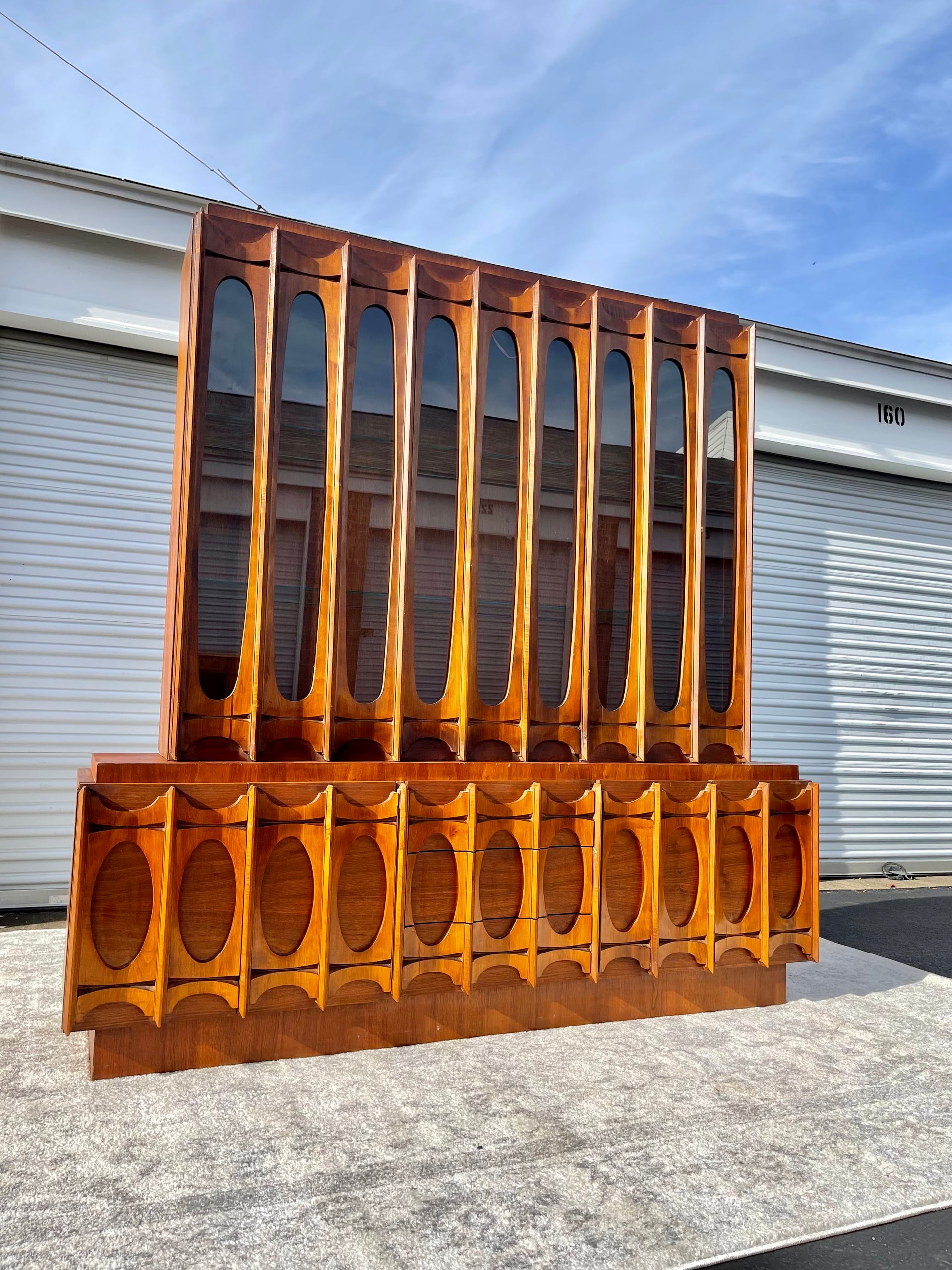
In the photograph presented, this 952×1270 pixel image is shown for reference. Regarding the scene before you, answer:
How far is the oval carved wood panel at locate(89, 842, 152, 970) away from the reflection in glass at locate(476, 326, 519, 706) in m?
1.33

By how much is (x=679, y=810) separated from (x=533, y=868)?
0.68m

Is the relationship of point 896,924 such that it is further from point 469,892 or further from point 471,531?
point 471,531

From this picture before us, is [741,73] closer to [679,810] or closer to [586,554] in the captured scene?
[586,554]

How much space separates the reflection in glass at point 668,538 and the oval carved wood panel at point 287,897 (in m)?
1.61

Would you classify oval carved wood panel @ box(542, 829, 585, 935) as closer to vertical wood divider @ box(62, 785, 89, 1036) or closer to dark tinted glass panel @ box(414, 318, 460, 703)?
dark tinted glass panel @ box(414, 318, 460, 703)

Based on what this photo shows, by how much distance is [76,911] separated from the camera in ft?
9.08

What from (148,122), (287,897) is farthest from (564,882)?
(148,122)

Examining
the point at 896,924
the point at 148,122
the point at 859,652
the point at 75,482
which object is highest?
the point at 148,122

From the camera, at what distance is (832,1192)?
90.8 inches

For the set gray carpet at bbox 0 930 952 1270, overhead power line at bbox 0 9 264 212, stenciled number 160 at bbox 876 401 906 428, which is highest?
overhead power line at bbox 0 9 264 212

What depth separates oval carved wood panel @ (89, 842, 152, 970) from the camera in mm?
2824

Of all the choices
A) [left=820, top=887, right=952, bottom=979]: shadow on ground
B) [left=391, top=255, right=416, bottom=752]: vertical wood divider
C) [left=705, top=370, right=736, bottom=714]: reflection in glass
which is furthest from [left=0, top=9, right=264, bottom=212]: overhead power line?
[left=820, top=887, right=952, bottom=979]: shadow on ground

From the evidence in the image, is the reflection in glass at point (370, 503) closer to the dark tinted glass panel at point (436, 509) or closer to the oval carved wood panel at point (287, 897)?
the dark tinted glass panel at point (436, 509)

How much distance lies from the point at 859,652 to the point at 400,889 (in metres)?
5.40
